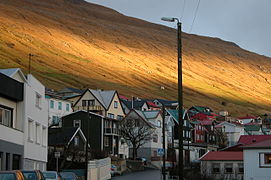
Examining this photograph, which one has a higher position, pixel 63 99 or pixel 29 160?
pixel 63 99

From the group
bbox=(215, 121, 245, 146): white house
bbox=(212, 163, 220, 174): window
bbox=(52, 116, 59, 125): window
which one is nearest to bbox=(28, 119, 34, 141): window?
bbox=(212, 163, 220, 174): window

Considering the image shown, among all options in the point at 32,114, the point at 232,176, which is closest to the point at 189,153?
the point at 232,176

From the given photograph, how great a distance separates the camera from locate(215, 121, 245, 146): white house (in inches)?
5825

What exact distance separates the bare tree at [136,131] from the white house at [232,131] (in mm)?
50236

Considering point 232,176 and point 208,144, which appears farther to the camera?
point 208,144

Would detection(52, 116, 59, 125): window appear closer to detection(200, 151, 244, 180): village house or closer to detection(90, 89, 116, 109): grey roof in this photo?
detection(90, 89, 116, 109): grey roof

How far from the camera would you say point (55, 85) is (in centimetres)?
19738

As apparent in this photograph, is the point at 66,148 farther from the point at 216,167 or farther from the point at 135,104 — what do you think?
the point at 135,104

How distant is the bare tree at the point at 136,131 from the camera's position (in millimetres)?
98562

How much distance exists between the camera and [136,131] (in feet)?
332

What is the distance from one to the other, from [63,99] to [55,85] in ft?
253

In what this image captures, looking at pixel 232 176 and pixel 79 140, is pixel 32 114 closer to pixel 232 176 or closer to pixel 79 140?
pixel 232 176

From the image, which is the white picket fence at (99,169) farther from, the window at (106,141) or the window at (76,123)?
the window at (106,141)

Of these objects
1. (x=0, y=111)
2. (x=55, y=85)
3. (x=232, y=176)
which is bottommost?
(x=232, y=176)
